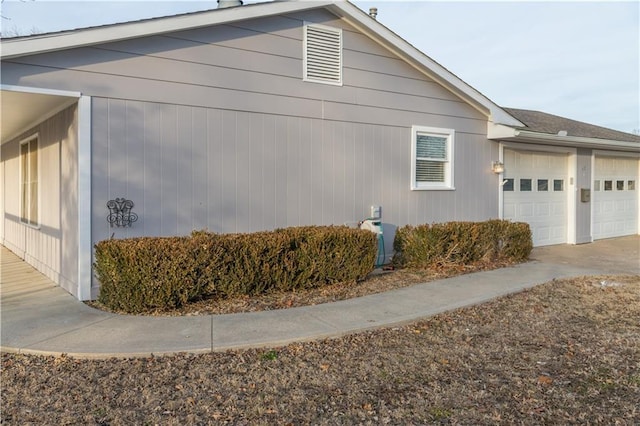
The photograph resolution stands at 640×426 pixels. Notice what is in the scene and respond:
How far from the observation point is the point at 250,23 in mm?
7926

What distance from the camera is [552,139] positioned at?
11.4 m

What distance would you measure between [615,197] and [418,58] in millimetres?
8715

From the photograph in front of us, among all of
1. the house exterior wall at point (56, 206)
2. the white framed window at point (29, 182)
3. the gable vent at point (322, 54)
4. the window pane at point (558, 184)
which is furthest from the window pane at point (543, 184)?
the white framed window at point (29, 182)

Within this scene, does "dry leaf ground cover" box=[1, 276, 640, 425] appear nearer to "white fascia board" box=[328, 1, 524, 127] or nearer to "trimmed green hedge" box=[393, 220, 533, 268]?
"trimmed green hedge" box=[393, 220, 533, 268]

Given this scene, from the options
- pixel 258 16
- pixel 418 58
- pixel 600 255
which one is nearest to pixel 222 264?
pixel 258 16

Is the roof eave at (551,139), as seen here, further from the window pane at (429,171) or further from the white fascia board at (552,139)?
the window pane at (429,171)

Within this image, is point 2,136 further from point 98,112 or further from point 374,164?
point 374,164

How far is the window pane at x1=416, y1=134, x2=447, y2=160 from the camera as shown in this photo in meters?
10.0

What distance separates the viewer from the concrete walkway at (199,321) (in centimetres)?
483

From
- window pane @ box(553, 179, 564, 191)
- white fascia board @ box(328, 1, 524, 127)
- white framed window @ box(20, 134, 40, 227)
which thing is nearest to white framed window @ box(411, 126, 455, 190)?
white fascia board @ box(328, 1, 524, 127)

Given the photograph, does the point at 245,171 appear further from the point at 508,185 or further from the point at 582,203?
the point at 582,203

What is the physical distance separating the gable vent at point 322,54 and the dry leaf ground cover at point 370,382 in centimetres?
495

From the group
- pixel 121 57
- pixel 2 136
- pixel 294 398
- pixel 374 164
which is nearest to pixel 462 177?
pixel 374 164

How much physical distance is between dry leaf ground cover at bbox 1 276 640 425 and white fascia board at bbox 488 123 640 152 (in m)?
5.89
